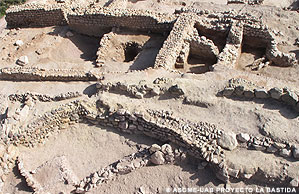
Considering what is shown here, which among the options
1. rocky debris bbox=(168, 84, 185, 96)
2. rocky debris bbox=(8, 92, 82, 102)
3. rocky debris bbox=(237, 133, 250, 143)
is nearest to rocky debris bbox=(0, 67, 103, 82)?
rocky debris bbox=(8, 92, 82, 102)

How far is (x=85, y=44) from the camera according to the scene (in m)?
15.1

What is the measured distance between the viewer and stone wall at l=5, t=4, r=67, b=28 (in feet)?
49.5

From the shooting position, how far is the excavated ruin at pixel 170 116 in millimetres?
7340

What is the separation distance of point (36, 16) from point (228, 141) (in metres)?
13.5

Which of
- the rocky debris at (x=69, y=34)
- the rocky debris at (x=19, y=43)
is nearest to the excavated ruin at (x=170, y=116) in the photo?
the rocky debris at (x=19, y=43)

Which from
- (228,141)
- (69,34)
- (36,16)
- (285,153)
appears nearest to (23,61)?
(69,34)

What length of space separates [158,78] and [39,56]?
7765 millimetres

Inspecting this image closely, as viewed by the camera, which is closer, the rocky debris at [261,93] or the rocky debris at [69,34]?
the rocky debris at [261,93]

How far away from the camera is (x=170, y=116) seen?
321 inches

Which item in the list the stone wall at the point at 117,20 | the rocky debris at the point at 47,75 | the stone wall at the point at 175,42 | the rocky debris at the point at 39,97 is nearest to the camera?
the rocky debris at the point at 39,97

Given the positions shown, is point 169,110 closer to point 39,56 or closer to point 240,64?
point 240,64

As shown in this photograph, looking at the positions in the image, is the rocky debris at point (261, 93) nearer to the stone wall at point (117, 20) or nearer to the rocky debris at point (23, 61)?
the stone wall at point (117, 20)

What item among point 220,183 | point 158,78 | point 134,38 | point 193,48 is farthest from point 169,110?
point 134,38

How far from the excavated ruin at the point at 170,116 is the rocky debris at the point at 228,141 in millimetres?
28
